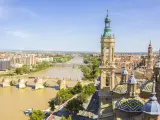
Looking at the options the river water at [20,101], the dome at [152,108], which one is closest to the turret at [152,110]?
the dome at [152,108]

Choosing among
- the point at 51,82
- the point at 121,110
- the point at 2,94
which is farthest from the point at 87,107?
the point at 51,82

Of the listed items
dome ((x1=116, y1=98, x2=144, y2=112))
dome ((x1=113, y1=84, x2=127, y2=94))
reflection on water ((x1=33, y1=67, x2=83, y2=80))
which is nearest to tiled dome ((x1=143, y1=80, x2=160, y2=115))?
dome ((x1=116, y1=98, x2=144, y2=112))

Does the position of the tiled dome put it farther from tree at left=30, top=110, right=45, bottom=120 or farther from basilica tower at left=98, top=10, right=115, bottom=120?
tree at left=30, top=110, right=45, bottom=120

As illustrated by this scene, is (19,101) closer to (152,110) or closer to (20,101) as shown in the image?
(20,101)

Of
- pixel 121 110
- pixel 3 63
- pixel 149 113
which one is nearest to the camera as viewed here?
pixel 149 113

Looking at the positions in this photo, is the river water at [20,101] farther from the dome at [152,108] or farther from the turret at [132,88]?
the dome at [152,108]

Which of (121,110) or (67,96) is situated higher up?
(121,110)

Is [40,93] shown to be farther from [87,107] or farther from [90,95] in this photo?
[87,107]

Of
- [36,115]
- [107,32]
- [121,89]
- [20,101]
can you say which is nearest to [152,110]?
[121,89]
